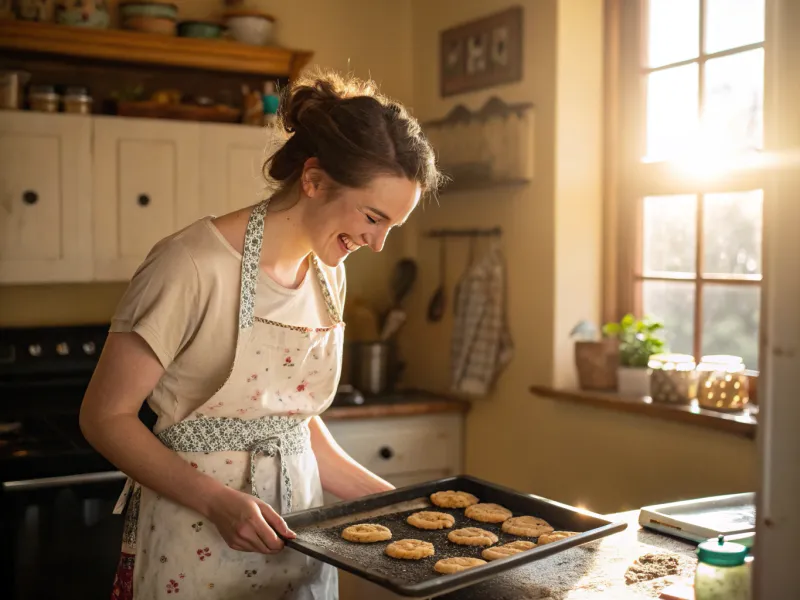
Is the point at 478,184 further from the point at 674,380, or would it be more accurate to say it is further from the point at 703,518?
the point at 703,518

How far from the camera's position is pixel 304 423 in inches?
71.4

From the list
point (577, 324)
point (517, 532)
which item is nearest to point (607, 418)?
point (577, 324)

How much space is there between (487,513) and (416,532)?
15cm

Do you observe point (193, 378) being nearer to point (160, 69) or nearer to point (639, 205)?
point (639, 205)

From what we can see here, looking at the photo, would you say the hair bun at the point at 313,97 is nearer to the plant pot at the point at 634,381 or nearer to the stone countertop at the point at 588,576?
the stone countertop at the point at 588,576

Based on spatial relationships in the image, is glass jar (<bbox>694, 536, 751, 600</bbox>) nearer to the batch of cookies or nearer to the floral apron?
the batch of cookies

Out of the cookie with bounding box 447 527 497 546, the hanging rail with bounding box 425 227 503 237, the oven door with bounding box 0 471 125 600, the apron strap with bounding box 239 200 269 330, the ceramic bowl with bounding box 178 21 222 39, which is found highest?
the ceramic bowl with bounding box 178 21 222 39

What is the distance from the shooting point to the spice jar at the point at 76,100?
119 inches

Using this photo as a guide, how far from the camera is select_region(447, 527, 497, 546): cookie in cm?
163

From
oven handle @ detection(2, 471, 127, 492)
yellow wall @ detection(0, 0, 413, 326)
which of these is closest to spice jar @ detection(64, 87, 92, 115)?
yellow wall @ detection(0, 0, 413, 326)

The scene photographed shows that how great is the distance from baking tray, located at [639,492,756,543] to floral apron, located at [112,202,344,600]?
0.66m

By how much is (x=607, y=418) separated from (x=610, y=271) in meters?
0.54

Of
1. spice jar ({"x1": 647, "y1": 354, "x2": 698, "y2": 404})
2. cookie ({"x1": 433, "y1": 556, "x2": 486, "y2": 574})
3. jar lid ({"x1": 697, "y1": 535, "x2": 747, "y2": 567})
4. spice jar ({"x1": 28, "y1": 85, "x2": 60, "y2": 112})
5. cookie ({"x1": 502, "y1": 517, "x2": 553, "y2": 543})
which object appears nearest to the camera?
jar lid ({"x1": 697, "y1": 535, "x2": 747, "y2": 567})

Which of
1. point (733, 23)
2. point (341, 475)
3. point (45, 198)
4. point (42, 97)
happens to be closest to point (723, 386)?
point (733, 23)
